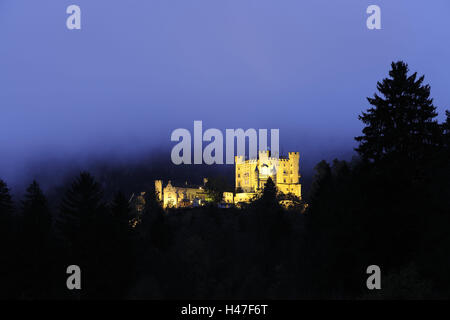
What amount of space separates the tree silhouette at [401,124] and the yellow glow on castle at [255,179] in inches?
3639

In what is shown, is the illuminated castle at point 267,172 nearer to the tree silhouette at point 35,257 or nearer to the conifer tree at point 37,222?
the conifer tree at point 37,222

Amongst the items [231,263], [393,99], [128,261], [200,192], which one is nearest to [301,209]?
[200,192]

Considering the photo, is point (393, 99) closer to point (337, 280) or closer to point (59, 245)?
point (337, 280)

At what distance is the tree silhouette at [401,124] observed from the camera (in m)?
28.1

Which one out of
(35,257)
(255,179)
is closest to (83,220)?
(35,257)

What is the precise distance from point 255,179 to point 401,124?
9762 centimetres

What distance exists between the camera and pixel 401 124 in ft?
93.6

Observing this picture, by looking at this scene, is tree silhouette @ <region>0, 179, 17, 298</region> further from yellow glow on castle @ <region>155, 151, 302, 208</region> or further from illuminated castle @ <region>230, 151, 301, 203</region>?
illuminated castle @ <region>230, 151, 301, 203</region>

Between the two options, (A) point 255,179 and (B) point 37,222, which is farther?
(A) point 255,179

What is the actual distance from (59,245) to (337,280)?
26.2m

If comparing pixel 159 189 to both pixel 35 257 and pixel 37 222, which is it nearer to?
pixel 37 222

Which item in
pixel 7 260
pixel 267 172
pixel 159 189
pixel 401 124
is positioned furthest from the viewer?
pixel 159 189

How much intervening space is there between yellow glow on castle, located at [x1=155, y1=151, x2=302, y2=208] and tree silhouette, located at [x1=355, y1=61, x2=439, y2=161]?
9243cm

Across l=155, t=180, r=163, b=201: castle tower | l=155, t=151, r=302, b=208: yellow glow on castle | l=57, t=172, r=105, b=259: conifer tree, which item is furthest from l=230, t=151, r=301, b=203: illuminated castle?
l=57, t=172, r=105, b=259: conifer tree
